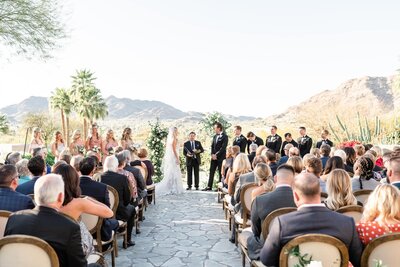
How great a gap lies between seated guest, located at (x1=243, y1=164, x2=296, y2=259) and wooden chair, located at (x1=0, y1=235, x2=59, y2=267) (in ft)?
7.15

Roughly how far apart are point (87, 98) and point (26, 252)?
155ft

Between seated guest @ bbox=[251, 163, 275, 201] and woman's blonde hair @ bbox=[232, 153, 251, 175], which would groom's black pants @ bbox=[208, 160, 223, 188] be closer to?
woman's blonde hair @ bbox=[232, 153, 251, 175]

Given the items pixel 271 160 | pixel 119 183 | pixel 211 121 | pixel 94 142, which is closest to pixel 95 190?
pixel 119 183

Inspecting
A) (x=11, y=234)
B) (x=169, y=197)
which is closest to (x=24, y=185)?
(x=11, y=234)

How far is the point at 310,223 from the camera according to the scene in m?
3.12

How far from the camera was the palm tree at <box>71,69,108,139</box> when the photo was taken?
48250mm

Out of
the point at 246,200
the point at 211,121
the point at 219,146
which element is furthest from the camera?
the point at 211,121

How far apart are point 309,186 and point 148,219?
6156mm

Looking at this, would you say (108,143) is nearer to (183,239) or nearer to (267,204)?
(183,239)

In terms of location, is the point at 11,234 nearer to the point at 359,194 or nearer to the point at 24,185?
the point at 24,185

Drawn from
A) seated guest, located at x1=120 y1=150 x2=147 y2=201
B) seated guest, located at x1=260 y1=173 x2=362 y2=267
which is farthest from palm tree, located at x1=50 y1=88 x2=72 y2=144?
seated guest, located at x1=260 y1=173 x2=362 y2=267

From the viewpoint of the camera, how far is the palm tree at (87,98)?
48.2 m

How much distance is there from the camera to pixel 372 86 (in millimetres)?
108562

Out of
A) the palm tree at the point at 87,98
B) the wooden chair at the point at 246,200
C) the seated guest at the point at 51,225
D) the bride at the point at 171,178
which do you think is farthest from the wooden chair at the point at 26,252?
the palm tree at the point at 87,98
